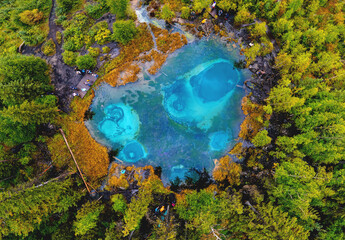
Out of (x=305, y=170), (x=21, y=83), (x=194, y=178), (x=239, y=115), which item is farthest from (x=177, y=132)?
(x=21, y=83)

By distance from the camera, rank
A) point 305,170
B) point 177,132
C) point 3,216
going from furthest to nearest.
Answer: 1. point 177,132
2. point 305,170
3. point 3,216

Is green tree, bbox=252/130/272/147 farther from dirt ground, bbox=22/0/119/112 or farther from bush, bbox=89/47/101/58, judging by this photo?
bush, bbox=89/47/101/58

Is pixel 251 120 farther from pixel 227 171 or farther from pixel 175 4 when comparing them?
pixel 175 4

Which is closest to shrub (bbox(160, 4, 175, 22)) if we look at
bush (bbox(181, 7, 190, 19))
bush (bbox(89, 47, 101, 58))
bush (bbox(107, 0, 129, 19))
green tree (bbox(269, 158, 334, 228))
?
bush (bbox(181, 7, 190, 19))

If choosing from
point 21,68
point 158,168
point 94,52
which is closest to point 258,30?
point 94,52

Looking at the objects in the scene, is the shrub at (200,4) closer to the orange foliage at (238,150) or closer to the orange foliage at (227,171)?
the orange foliage at (238,150)

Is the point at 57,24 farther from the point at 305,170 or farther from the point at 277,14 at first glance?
the point at 305,170
